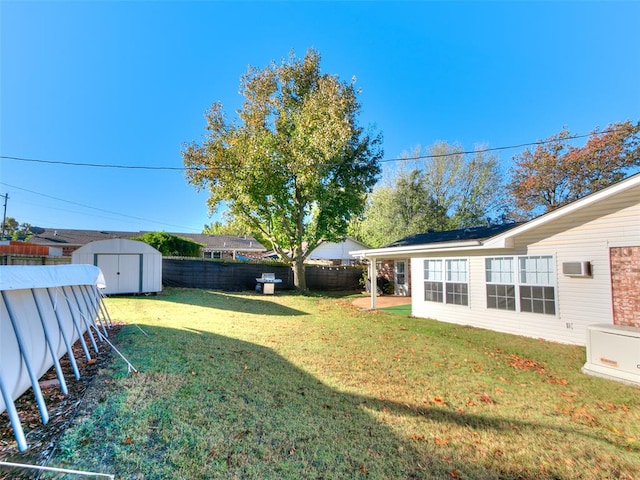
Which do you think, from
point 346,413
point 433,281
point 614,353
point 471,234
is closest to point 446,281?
point 433,281

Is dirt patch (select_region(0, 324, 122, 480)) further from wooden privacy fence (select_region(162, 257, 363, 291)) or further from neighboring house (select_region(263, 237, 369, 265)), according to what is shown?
neighboring house (select_region(263, 237, 369, 265))

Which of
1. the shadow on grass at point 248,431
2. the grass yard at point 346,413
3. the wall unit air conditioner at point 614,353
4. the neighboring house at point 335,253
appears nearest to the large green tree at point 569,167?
the neighboring house at point 335,253

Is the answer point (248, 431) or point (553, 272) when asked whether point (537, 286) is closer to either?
point (553, 272)

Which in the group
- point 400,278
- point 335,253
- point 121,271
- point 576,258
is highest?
point 335,253

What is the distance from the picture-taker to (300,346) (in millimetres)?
6105

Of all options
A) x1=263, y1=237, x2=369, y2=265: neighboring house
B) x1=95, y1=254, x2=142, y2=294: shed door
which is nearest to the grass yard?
x1=95, y1=254, x2=142, y2=294: shed door

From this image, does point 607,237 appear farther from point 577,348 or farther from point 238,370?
point 238,370

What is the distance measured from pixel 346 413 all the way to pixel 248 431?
114 cm

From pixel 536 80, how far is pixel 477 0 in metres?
6.17

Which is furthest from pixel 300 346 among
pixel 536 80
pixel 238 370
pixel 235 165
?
pixel 536 80

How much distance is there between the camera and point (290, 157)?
14336 mm

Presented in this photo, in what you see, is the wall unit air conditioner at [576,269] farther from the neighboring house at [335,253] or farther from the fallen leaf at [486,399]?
the neighboring house at [335,253]

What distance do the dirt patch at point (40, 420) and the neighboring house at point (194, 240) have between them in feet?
85.3

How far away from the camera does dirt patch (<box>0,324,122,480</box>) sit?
2.18 metres
